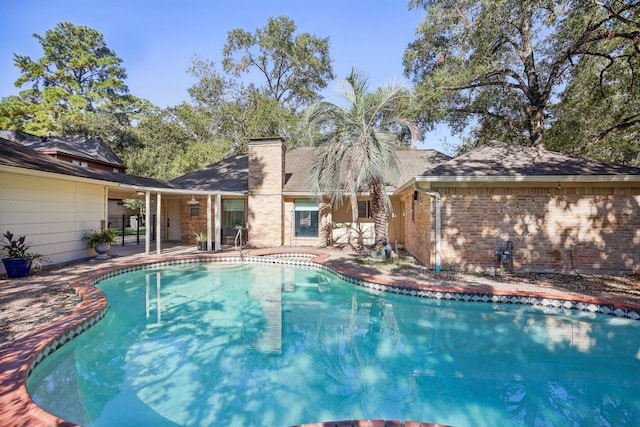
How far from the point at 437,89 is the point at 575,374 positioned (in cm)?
1127

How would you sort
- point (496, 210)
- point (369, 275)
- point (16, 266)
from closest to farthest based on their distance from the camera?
point (16, 266) < point (369, 275) < point (496, 210)

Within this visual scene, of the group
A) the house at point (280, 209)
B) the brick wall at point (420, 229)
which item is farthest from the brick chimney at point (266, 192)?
the brick wall at point (420, 229)

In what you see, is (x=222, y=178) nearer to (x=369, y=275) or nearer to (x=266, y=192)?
(x=266, y=192)

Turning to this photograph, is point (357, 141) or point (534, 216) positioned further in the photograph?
point (357, 141)

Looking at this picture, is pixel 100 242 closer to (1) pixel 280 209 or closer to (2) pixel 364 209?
(1) pixel 280 209

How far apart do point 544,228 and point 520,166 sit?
1883mm

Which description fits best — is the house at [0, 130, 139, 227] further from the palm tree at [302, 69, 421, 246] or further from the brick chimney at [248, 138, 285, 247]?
the palm tree at [302, 69, 421, 246]

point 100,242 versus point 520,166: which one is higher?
point 520,166

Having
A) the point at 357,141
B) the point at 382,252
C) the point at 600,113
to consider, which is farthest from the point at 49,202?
the point at 600,113

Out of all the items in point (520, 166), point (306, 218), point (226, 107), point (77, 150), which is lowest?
point (306, 218)

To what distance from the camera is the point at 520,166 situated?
902 centimetres

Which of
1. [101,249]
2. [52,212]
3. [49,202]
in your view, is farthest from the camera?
[101,249]

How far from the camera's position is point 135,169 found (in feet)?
77.0

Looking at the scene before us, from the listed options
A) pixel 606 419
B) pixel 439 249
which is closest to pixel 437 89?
pixel 439 249
